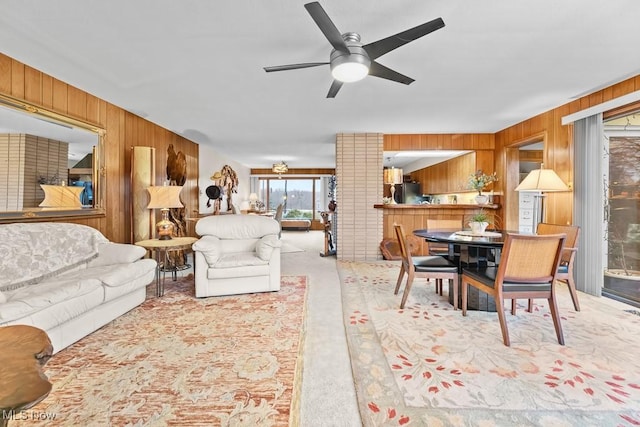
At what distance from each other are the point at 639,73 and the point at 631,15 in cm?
139

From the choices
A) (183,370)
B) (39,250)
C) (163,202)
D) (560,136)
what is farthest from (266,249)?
(560,136)

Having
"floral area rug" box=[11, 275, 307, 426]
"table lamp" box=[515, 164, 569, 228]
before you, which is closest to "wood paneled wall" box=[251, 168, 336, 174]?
"table lamp" box=[515, 164, 569, 228]

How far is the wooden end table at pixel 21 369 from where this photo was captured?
2.19ft

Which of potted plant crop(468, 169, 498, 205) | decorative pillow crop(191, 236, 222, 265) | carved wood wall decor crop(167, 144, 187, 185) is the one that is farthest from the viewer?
carved wood wall decor crop(167, 144, 187, 185)

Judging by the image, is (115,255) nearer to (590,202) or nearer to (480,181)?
(480,181)

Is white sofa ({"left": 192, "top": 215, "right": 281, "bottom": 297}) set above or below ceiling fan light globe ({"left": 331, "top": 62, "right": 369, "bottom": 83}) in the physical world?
below

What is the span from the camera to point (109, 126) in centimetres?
382

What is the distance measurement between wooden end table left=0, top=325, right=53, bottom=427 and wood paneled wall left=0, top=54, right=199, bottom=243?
2.87m

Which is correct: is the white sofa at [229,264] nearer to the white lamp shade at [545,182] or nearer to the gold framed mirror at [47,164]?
the gold framed mirror at [47,164]

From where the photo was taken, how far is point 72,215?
3.24 m

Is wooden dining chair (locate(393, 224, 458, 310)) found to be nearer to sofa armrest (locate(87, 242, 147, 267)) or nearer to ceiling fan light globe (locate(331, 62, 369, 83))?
ceiling fan light globe (locate(331, 62, 369, 83))

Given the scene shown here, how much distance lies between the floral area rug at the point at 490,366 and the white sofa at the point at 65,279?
2.03 metres

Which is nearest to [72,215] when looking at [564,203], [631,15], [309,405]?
[309,405]

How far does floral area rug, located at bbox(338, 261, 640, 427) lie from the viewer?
1.49 metres
